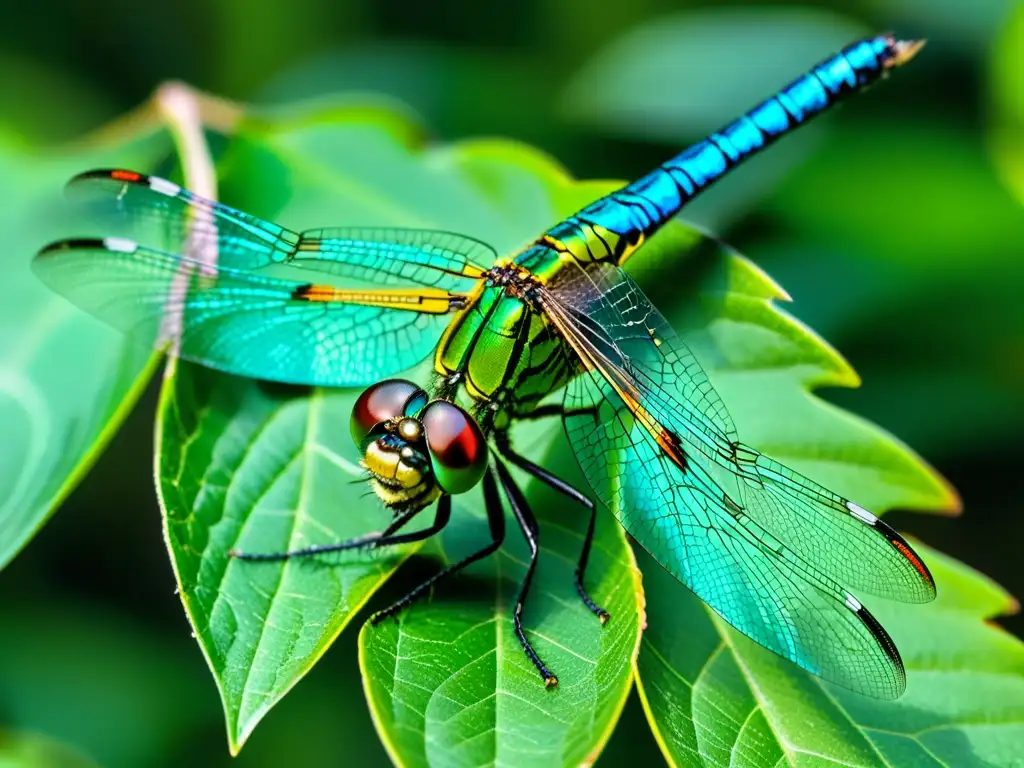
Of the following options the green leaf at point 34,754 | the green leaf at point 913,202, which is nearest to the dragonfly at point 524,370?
the green leaf at point 913,202

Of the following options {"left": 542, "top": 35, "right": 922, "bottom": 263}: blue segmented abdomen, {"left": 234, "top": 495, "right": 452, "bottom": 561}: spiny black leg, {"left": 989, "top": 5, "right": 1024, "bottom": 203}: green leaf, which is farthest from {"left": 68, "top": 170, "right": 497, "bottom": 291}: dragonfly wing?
{"left": 989, "top": 5, "right": 1024, "bottom": 203}: green leaf

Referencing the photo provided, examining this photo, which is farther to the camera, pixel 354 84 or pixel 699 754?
pixel 354 84

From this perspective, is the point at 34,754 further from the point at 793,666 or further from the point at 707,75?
the point at 707,75

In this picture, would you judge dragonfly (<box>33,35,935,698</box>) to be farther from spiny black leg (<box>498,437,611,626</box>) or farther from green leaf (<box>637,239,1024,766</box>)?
green leaf (<box>637,239,1024,766</box>)

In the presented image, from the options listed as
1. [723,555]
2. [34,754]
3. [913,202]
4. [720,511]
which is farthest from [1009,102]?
[34,754]

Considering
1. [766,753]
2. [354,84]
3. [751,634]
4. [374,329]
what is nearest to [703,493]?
[751,634]

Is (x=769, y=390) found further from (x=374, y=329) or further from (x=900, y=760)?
(x=374, y=329)

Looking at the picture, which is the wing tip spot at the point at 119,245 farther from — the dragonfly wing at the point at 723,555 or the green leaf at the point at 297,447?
the dragonfly wing at the point at 723,555
